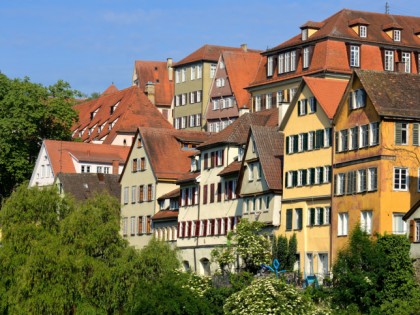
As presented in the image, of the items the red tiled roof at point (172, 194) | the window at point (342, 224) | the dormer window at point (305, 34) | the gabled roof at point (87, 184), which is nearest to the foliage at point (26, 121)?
the gabled roof at point (87, 184)

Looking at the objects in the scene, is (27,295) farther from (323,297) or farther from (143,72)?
(143,72)

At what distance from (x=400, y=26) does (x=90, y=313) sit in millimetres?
49328

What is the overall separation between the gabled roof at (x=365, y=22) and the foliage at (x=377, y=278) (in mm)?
41904

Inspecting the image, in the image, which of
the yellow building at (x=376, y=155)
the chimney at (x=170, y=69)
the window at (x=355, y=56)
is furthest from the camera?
the chimney at (x=170, y=69)

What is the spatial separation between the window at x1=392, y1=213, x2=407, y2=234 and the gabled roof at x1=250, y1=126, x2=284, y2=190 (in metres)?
14.8

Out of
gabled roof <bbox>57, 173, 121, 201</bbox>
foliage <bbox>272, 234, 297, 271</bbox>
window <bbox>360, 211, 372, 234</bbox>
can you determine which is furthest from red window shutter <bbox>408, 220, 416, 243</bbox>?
gabled roof <bbox>57, 173, 121, 201</bbox>

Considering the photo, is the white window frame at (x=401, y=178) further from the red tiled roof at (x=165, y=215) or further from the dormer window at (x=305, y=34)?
the dormer window at (x=305, y=34)

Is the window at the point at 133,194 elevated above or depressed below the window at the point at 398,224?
above

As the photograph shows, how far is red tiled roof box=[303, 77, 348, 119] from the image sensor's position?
85.0 m

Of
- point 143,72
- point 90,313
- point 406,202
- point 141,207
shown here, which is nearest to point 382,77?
point 406,202

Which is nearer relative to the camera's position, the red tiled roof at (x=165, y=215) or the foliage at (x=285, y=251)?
the foliage at (x=285, y=251)

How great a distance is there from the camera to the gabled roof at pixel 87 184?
123438mm

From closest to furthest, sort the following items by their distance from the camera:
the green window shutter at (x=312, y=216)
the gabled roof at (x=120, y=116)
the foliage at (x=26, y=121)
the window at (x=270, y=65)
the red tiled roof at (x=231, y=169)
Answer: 1. the green window shutter at (x=312, y=216)
2. the red tiled roof at (x=231, y=169)
3. the window at (x=270, y=65)
4. the foliage at (x=26, y=121)
5. the gabled roof at (x=120, y=116)

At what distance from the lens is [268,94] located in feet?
397
